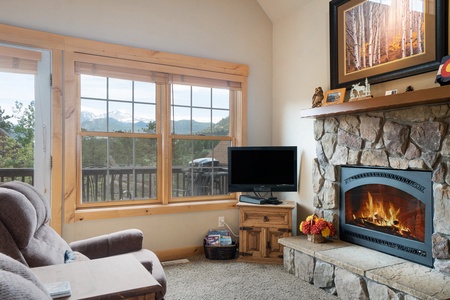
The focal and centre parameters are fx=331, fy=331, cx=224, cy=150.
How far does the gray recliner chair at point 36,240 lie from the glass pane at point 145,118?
1.39 m

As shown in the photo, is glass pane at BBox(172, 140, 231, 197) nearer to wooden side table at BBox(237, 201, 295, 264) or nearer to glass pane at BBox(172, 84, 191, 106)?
glass pane at BBox(172, 84, 191, 106)

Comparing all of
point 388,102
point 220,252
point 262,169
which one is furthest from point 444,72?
point 220,252

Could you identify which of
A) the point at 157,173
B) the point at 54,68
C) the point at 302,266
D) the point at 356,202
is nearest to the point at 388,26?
the point at 356,202

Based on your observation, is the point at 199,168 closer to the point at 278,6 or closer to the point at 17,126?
the point at 17,126

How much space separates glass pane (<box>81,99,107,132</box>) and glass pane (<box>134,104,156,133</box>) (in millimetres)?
330

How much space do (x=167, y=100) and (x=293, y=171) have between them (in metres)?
1.61

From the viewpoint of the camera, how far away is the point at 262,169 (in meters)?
3.70

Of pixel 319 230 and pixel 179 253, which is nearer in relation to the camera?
pixel 319 230

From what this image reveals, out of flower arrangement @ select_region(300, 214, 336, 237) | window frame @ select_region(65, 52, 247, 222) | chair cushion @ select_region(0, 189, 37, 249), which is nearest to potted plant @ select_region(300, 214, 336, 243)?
flower arrangement @ select_region(300, 214, 336, 237)

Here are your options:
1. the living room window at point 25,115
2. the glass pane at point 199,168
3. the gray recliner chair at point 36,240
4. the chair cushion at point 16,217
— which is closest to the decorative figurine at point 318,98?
the glass pane at point 199,168

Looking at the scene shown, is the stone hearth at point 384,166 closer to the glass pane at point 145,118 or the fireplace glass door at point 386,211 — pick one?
the fireplace glass door at point 386,211

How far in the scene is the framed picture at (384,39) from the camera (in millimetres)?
2508

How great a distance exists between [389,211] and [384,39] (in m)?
1.51

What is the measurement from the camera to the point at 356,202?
10.5ft
